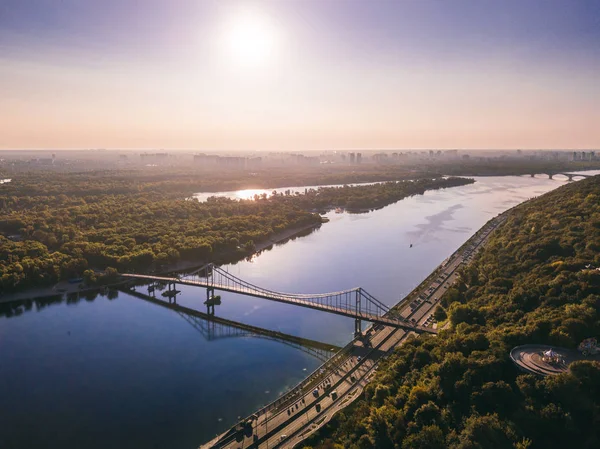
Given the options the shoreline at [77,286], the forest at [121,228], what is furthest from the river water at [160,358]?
the forest at [121,228]

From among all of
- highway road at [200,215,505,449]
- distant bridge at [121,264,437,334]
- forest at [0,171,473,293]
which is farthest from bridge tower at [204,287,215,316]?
highway road at [200,215,505,449]

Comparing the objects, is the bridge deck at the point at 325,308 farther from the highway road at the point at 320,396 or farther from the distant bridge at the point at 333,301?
the highway road at the point at 320,396

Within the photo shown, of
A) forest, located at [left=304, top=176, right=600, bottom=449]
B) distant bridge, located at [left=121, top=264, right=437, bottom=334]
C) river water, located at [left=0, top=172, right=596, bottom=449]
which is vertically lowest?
river water, located at [left=0, top=172, right=596, bottom=449]

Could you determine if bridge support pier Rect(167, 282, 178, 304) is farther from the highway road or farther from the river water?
the highway road

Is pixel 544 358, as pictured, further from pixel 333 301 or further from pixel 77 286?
pixel 77 286

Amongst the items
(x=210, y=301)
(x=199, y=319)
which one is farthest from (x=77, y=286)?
(x=199, y=319)
